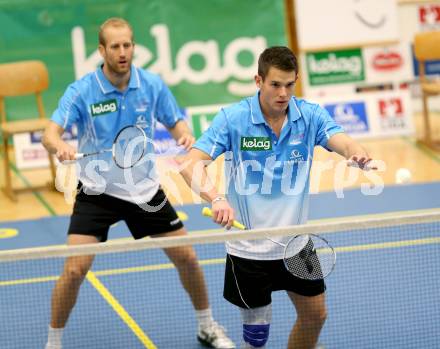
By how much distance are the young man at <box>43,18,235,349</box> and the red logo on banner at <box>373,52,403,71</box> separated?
A: 7.94 meters

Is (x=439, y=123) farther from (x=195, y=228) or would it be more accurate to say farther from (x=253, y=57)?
(x=195, y=228)

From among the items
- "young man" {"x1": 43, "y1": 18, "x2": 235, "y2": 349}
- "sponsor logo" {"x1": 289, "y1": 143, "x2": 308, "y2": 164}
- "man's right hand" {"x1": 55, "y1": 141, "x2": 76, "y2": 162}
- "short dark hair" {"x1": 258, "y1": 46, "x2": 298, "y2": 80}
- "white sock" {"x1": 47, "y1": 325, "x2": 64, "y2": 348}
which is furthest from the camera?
"young man" {"x1": 43, "y1": 18, "x2": 235, "y2": 349}

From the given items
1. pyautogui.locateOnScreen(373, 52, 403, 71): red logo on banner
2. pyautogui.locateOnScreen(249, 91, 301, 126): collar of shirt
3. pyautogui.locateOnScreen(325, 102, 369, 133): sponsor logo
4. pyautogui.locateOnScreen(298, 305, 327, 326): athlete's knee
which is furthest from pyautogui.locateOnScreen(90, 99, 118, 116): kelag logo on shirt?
pyautogui.locateOnScreen(373, 52, 403, 71): red logo on banner

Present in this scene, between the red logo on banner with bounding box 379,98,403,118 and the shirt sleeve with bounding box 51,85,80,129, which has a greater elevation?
the shirt sleeve with bounding box 51,85,80,129

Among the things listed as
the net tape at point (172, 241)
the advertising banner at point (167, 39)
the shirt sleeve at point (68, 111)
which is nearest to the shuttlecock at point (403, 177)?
the advertising banner at point (167, 39)

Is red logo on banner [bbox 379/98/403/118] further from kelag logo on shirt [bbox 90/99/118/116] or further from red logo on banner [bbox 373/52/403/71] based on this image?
kelag logo on shirt [bbox 90/99/118/116]

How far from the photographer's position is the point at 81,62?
46.0ft

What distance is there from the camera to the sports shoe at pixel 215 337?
718cm

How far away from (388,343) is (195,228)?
3.84 m

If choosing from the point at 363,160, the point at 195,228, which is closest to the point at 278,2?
the point at 195,228

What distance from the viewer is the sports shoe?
7.18m

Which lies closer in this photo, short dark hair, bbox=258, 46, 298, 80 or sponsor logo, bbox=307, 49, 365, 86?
short dark hair, bbox=258, 46, 298, 80

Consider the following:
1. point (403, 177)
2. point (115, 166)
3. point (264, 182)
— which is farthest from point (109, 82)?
point (403, 177)

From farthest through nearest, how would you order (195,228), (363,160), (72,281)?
1. (195,228)
2. (72,281)
3. (363,160)
